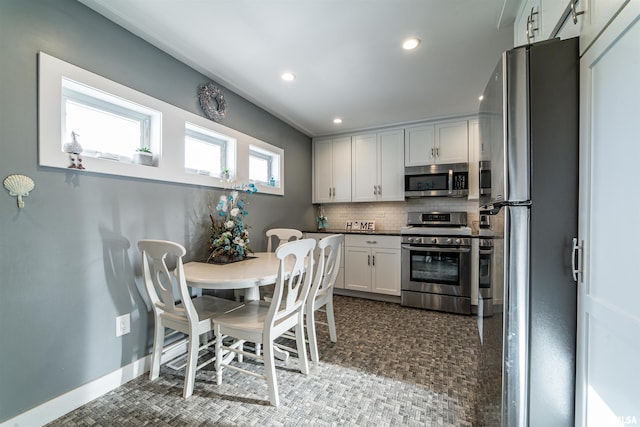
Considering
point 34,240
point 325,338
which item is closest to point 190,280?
point 34,240

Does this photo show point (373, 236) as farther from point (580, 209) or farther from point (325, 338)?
point (580, 209)

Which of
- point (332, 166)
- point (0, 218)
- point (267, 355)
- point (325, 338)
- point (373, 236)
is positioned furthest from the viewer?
point (332, 166)

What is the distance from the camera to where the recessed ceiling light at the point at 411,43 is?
1.96 m

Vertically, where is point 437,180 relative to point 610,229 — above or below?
above

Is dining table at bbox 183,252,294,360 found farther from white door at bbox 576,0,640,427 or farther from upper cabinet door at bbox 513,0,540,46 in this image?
upper cabinet door at bbox 513,0,540,46

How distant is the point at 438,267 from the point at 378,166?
1656mm

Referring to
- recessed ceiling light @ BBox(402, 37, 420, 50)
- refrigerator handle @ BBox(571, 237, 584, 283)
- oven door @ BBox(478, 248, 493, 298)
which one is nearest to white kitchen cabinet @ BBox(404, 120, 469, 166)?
recessed ceiling light @ BBox(402, 37, 420, 50)

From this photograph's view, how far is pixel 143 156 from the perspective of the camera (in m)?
1.97

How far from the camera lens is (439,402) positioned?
1624 mm

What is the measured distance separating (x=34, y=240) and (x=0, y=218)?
172mm

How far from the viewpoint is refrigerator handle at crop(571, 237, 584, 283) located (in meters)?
0.93

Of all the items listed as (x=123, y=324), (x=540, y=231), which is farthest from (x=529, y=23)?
(x=123, y=324)

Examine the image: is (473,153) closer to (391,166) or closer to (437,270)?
(391,166)

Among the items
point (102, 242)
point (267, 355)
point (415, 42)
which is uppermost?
point (415, 42)
